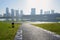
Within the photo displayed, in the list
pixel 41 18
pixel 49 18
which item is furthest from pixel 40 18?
pixel 49 18

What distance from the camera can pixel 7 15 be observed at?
10669cm

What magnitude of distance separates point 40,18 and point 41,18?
4.23 feet

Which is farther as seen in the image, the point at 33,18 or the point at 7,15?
the point at 33,18

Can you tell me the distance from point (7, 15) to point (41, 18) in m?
32.3

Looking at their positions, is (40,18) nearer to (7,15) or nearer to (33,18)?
(33,18)

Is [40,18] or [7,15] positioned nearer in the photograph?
[7,15]

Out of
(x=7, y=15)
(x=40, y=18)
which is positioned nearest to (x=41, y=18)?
(x=40, y=18)

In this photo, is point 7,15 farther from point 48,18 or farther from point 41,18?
point 48,18

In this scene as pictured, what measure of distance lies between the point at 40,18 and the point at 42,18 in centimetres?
203

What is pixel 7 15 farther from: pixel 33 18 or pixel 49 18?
pixel 49 18

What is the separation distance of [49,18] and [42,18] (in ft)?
23.1

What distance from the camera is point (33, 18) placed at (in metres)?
129

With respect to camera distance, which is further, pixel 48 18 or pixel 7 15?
pixel 48 18

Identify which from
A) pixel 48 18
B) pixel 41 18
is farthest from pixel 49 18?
pixel 41 18
